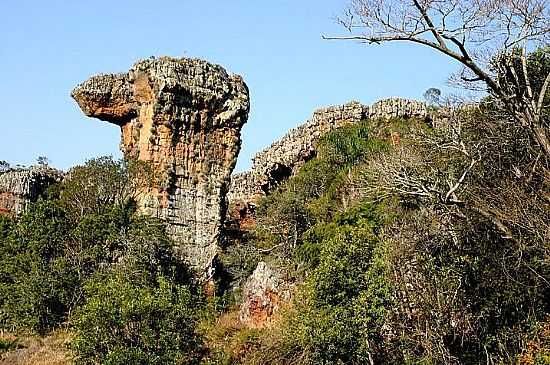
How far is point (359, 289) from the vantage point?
15.3 metres

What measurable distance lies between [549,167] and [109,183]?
51.2ft

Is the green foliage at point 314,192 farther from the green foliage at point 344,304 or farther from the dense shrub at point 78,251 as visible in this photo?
the green foliage at point 344,304

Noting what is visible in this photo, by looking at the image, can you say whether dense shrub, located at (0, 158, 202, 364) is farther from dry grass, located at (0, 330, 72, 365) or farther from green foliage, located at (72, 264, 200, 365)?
green foliage, located at (72, 264, 200, 365)

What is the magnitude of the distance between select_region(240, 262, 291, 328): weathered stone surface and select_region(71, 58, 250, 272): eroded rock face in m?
4.07

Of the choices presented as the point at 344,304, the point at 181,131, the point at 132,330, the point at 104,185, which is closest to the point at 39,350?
the point at 132,330

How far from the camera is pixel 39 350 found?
20969 millimetres

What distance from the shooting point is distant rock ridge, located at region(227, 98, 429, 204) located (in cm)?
3023

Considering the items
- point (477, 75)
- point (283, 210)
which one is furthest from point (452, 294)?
point (283, 210)

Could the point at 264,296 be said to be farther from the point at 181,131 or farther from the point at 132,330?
the point at 181,131

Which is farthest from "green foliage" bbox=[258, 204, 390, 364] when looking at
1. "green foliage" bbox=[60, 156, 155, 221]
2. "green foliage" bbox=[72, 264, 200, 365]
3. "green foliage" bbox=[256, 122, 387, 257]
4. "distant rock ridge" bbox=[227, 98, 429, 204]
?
"distant rock ridge" bbox=[227, 98, 429, 204]

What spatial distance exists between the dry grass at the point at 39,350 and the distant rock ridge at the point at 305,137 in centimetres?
1090

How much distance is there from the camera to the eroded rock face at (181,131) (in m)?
25.2

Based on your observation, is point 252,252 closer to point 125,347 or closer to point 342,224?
point 342,224

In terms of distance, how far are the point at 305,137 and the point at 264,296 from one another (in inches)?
422
